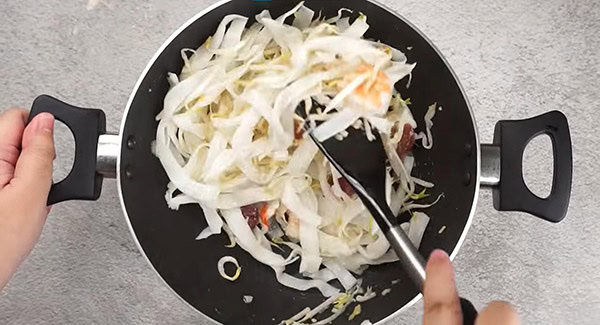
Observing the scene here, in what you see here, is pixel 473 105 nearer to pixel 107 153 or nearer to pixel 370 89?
pixel 370 89

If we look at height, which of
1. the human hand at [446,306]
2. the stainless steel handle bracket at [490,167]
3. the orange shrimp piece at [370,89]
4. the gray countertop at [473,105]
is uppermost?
the human hand at [446,306]

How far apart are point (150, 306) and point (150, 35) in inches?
14.7

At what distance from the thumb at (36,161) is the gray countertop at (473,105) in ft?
0.65

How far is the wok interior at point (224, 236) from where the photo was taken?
0.78 metres

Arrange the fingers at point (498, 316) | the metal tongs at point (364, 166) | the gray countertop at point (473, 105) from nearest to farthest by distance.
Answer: the fingers at point (498, 316), the metal tongs at point (364, 166), the gray countertop at point (473, 105)

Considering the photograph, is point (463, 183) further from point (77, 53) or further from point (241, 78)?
point (77, 53)

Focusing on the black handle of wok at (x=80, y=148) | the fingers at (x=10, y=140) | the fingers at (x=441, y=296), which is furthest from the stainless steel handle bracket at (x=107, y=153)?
the fingers at (x=441, y=296)

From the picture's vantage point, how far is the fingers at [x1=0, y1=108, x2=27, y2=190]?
0.77 meters

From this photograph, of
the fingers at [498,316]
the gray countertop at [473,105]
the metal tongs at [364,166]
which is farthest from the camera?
the gray countertop at [473,105]

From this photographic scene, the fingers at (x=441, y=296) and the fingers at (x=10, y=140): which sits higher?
the fingers at (x=441, y=296)

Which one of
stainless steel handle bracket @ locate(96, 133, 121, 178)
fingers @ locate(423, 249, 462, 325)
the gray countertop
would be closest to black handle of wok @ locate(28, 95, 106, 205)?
stainless steel handle bracket @ locate(96, 133, 121, 178)

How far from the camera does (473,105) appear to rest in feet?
3.25

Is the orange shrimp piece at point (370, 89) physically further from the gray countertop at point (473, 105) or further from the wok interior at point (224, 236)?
the gray countertop at point (473, 105)

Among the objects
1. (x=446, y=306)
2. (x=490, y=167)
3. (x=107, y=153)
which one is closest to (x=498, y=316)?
(x=446, y=306)
